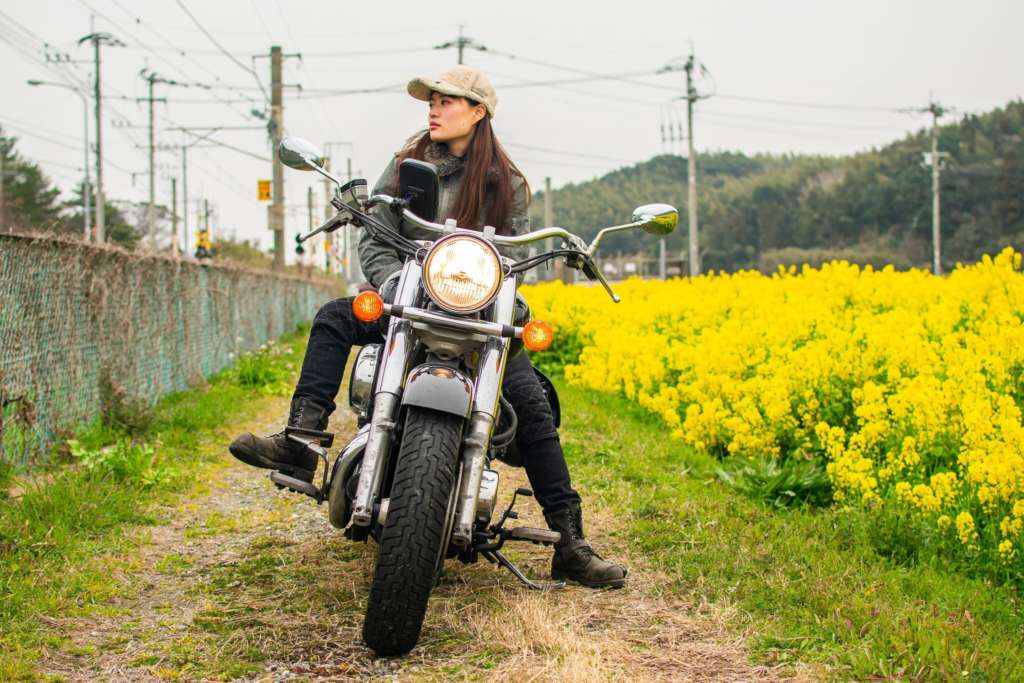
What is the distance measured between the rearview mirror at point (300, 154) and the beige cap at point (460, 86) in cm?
57

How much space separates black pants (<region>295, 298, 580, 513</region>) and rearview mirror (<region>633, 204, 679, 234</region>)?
0.69 meters

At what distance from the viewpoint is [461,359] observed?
10.7 ft

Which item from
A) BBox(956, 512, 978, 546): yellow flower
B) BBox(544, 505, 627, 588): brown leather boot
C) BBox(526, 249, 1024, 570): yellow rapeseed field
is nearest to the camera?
BBox(544, 505, 627, 588): brown leather boot

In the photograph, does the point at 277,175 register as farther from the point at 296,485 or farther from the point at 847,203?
the point at 847,203

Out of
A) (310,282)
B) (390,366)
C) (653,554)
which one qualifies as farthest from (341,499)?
(310,282)

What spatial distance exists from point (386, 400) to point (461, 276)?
1.49 ft

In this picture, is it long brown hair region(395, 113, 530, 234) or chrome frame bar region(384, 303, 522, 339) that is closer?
chrome frame bar region(384, 303, 522, 339)

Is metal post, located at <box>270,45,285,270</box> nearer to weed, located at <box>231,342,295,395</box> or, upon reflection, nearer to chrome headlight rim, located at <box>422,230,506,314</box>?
weed, located at <box>231,342,295,395</box>

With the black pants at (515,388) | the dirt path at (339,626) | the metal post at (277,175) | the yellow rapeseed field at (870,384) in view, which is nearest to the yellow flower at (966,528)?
the yellow rapeseed field at (870,384)

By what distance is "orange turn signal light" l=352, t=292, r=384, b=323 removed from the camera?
3135 millimetres

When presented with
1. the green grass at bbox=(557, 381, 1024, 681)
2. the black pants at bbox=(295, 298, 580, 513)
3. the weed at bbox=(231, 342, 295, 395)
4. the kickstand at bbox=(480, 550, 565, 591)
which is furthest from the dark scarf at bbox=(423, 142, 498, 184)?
the weed at bbox=(231, 342, 295, 395)

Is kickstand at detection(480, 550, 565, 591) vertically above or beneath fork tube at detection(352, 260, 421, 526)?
beneath

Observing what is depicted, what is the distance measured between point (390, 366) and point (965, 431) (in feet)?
9.81

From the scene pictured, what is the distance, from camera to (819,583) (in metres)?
3.74
